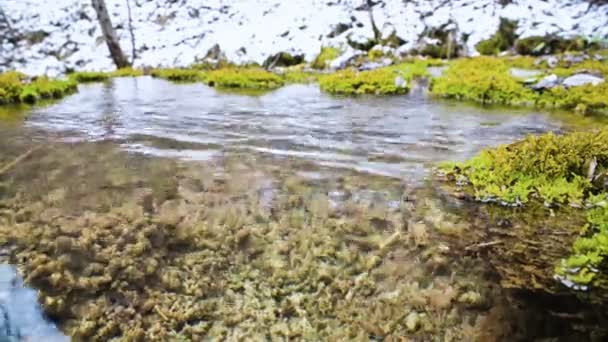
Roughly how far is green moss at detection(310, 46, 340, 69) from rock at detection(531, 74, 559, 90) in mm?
7518

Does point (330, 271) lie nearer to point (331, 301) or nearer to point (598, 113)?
point (331, 301)

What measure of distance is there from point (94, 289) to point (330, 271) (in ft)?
4.36

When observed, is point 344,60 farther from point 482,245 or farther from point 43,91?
point 482,245

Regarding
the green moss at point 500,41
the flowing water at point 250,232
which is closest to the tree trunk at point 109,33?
the flowing water at point 250,232

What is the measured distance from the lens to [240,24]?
18.3m

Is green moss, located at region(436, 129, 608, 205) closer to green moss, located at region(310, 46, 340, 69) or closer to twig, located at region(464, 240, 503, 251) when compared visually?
twig, located at region(464, 240, 503, 251)

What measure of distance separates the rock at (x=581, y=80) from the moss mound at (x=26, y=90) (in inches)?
425

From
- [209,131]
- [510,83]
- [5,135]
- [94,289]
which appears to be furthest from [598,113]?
[5,135]

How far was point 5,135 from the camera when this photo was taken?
→ 6027 millimetres

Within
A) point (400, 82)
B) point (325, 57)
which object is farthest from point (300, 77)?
point (400, 82)

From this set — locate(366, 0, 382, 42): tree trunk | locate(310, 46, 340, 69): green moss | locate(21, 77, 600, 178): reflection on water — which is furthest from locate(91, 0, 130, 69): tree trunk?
locate(366, 0, 382, 42): tree trunk

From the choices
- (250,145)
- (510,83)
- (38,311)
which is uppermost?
(510,83)

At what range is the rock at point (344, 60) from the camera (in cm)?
1377

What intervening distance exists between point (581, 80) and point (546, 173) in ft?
18.3
